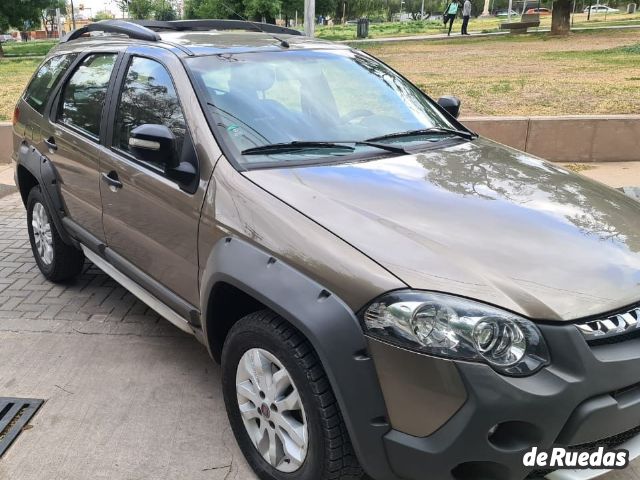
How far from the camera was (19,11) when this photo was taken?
24.9 meters

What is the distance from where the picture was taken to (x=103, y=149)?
3613 millimetres

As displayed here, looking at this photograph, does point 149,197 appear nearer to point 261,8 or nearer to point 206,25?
point 206,25

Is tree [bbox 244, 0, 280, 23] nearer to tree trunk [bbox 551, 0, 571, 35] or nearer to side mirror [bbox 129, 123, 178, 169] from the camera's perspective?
tree trunk [bbox 551, 0, 571, 35]

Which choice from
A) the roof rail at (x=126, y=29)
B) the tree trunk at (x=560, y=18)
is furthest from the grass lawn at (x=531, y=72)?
the roof rail at (x=126, y=29)

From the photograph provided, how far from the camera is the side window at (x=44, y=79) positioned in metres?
4.50

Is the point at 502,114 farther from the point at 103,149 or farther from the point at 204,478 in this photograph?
the point at 204,478

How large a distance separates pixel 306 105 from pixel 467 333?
1.76 meters

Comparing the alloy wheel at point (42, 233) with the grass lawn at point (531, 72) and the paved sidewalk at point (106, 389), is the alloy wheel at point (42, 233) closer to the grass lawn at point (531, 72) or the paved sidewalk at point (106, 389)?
the paved sidewalk at point (106, 389)

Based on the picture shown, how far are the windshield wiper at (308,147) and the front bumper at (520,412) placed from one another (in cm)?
126

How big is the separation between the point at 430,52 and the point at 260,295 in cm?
2150

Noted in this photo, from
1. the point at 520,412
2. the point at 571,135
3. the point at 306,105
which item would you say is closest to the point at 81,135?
the point at 306,105

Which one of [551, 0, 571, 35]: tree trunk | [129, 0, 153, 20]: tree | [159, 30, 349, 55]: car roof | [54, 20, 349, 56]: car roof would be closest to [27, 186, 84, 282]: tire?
[54, 20, 349, 56]: car roof

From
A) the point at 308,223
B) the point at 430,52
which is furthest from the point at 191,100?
the point at 430,52

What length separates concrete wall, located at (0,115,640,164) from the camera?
7.88 meters
